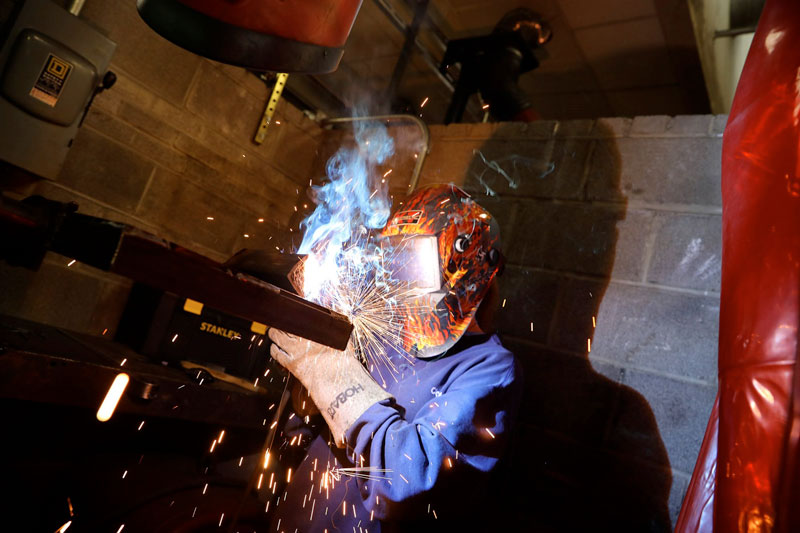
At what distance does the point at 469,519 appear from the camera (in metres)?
1.77

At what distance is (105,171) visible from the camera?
2461 mm

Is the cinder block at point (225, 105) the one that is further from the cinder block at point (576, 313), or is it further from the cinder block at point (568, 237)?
the cinder block at point (576, 313)

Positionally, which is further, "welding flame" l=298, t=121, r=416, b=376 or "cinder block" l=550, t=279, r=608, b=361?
"cinder block" l=550, t=279, r=608, b=361

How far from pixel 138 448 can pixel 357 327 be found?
1531 millimetres

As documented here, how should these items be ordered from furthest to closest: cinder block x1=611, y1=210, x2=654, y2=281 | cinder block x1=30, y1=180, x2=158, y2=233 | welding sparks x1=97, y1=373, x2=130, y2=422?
1. cinder block x1=30, y1=180, x2=158, y2=233
2. cinder block x1=611, y1=210, x2=654, y2=281
3. welding sparks x1=97, y1=373, x2=130, y2=422

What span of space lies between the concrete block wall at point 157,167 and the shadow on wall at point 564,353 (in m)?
1.62

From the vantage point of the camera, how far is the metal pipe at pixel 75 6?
2.13m

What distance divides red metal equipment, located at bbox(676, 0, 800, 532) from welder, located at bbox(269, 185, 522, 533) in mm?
696

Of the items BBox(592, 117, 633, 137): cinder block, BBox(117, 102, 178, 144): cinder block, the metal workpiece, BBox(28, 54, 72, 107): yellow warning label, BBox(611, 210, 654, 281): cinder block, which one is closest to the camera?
the metal workpiece

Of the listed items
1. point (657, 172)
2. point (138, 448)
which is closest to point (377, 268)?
point (657, 172)

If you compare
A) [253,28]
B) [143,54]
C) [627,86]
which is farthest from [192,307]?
[627,86]

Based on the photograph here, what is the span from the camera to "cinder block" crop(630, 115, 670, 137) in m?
2.22

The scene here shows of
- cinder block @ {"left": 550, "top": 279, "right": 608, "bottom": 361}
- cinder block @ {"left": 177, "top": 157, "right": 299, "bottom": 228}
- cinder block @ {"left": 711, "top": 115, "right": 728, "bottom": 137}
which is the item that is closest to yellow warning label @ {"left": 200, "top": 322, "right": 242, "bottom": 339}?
cinder block @ {"left": 177, "top": 157, "right": 299, "bottom": 228}

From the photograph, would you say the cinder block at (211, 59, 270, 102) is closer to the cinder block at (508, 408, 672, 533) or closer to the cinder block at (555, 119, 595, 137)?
the cinder block at (555, 119, 595, 137)
